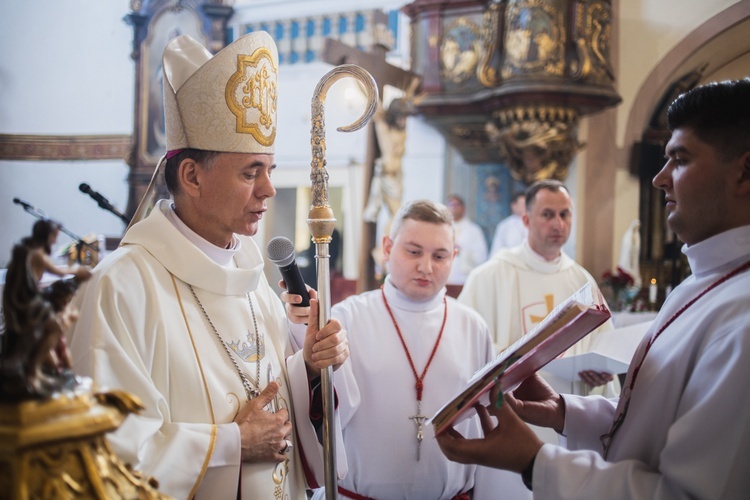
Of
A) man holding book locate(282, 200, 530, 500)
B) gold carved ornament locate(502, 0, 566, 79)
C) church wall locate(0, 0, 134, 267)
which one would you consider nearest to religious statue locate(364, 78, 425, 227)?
gold carved ornament locate(502, 0, 566, 79)

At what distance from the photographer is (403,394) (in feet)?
9.48

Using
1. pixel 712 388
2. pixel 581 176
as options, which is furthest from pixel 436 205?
pixel 581 176

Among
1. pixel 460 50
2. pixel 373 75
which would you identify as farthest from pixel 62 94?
pixel 460 50

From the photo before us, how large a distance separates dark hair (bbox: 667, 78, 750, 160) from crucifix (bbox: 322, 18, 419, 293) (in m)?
4.02

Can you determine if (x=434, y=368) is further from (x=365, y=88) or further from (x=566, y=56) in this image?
(x=566, y=56)

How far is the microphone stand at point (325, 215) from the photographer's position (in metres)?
2.03

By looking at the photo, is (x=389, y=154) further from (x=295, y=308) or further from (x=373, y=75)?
(x=295, y=308)

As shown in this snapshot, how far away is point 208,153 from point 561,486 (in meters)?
1.41

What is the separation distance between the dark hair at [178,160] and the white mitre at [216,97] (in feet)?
0.06

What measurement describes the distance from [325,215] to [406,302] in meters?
1.18

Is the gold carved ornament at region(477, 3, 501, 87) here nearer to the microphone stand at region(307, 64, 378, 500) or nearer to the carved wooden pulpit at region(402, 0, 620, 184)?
the carved wooden pulpit at region(402, 0, 620, 184)

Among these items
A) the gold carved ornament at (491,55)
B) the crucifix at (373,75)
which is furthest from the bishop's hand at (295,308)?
the gold carved ornament at (491,55)

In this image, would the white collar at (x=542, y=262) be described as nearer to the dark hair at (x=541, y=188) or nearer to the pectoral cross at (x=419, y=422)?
the dark hair at (x=541, y=188)

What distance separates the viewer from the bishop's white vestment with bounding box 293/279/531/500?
274cm
